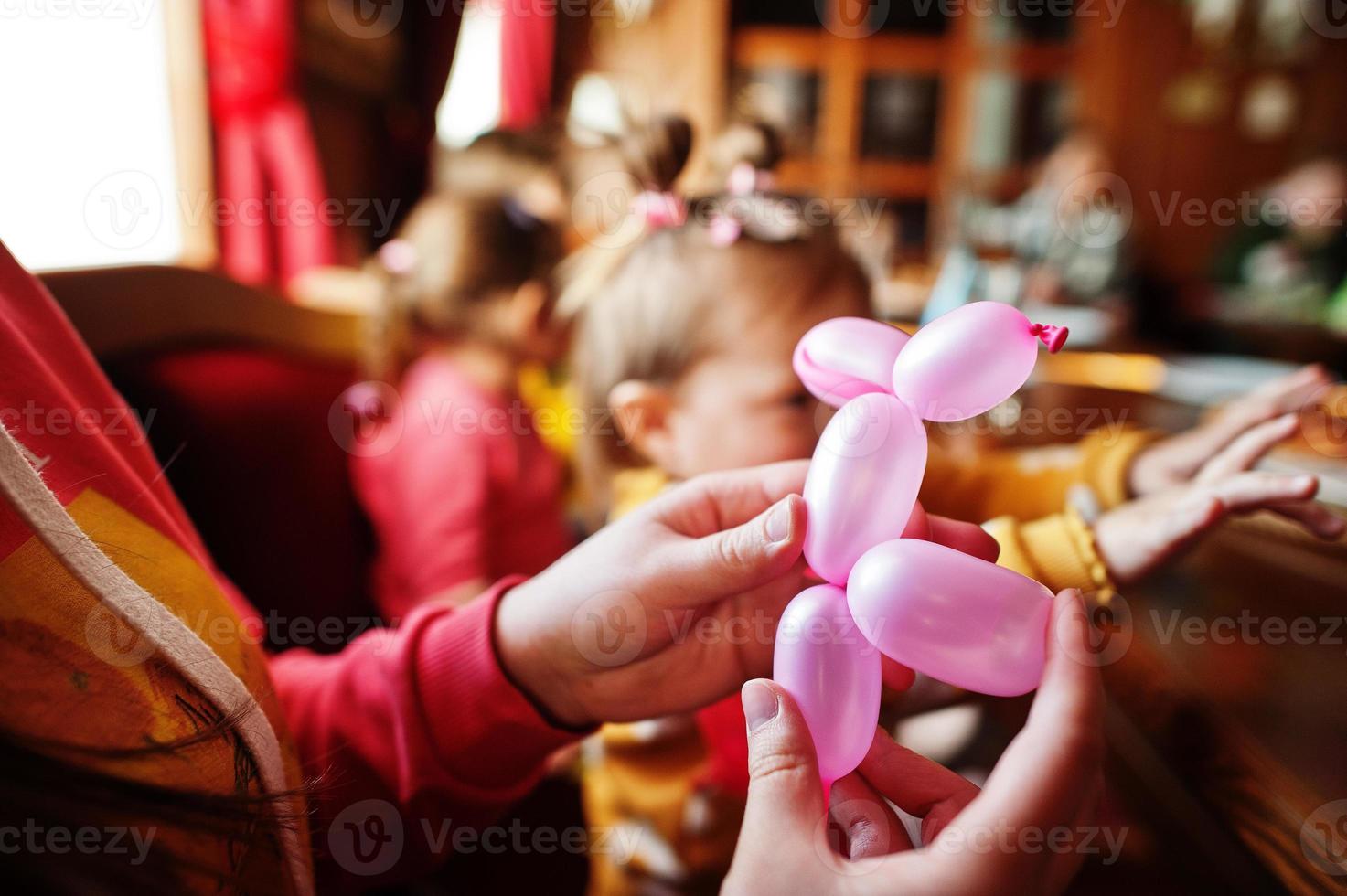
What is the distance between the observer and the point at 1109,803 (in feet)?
2.04

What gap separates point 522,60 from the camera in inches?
111

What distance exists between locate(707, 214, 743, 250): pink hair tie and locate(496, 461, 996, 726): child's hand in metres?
0.40

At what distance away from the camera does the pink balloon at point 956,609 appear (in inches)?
14.1

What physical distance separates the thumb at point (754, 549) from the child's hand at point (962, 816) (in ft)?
0.22

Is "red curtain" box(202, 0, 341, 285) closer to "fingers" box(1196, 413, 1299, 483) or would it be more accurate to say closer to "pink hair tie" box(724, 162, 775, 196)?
"pink hair tie" box(724, 162, 775, 196)

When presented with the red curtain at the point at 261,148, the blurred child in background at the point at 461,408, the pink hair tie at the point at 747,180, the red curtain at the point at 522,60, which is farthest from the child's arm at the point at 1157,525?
the red curtain at the point at 522,60

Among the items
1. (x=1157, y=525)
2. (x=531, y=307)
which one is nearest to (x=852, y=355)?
(x=1157, y=525)

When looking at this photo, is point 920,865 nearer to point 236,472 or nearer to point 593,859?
point 593,859

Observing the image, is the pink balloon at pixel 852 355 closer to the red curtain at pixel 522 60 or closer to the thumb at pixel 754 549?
the thumb at pixel 754 549

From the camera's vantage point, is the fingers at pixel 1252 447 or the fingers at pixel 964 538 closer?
the fingers at pixel 964 538

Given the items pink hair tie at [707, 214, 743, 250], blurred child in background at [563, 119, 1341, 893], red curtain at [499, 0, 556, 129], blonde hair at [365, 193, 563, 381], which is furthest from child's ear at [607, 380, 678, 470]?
red curtain at [499, 0, 556, 129]

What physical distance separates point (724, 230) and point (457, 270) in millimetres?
666

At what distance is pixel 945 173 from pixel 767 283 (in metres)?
3.44

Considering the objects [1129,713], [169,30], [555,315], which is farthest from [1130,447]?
[169,30]
